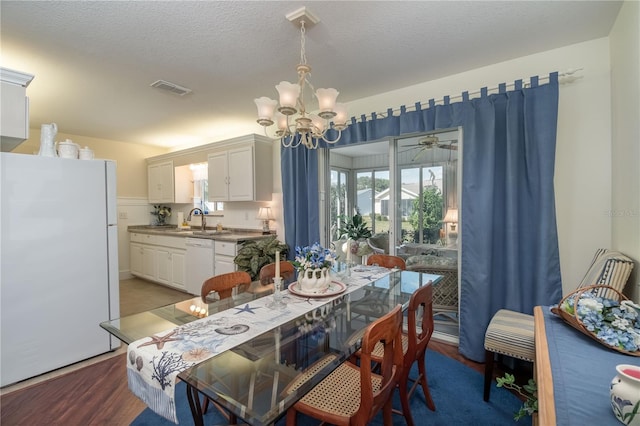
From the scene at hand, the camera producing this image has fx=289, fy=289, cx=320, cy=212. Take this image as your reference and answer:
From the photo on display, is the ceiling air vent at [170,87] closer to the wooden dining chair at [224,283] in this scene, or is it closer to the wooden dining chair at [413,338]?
the wooden dining chair at [224,283]

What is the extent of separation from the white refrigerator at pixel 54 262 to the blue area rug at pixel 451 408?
1077mm

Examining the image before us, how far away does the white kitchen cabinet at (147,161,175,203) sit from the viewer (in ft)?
17.3

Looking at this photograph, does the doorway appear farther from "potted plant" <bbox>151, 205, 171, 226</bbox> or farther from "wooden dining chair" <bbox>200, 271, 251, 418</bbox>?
"potted plant" <bbox>151, 205, 171, 226</bbox>

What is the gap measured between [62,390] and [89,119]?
346 centimetres

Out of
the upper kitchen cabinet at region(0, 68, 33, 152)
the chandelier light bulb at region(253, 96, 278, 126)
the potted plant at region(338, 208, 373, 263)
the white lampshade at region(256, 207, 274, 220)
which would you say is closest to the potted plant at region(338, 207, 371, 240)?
the potted plant at region(338, 208, 373, 263)

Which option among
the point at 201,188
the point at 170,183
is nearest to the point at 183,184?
the point at 170,183

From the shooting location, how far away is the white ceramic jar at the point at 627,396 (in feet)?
2.41

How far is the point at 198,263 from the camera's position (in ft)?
13.3

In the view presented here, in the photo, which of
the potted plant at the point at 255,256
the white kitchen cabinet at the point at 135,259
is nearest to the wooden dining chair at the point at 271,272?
the potted plant at the point at 255,256

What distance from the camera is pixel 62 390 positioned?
2.08 meters

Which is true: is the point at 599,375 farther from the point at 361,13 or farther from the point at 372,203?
the point at 372,203

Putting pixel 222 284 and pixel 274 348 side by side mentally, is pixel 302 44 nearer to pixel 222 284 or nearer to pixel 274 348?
pixel 222 284

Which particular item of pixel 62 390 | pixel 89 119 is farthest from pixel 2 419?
pixel 89 119

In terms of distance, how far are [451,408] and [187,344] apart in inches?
68.1
